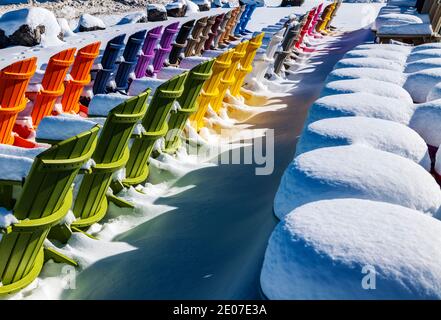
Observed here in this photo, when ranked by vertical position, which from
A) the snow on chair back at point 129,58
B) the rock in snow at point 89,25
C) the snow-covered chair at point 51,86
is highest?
the snow-covered chair at point 51,86

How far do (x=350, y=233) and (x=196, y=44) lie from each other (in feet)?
26.6

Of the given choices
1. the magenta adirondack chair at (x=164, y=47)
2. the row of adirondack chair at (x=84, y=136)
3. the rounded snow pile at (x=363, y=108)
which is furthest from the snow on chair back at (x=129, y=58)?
the rounded snow pile at (x=363, y=108)

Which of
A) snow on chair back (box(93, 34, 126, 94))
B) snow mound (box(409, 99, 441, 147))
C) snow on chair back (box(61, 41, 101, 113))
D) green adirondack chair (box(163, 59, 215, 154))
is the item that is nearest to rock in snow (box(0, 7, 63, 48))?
snow on chair back (box(93, 34, 126, 94))

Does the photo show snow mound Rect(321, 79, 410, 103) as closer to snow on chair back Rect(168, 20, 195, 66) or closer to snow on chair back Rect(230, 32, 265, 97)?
snow on chair back Rect(230, 32, 265, 97)

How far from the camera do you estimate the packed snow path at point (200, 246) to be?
3.22m

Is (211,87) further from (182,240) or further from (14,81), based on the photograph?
(182,240)

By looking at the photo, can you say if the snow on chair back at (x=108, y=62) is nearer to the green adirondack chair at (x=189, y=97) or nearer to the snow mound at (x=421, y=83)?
the green adirondack chair at (x=189, y=97)

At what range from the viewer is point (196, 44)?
998 centimetres

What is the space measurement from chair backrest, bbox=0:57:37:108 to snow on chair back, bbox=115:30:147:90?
2.18 metres

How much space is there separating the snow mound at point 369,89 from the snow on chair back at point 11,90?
93.2 inches

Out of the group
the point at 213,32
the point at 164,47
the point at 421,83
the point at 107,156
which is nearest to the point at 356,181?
the point at 107,156
